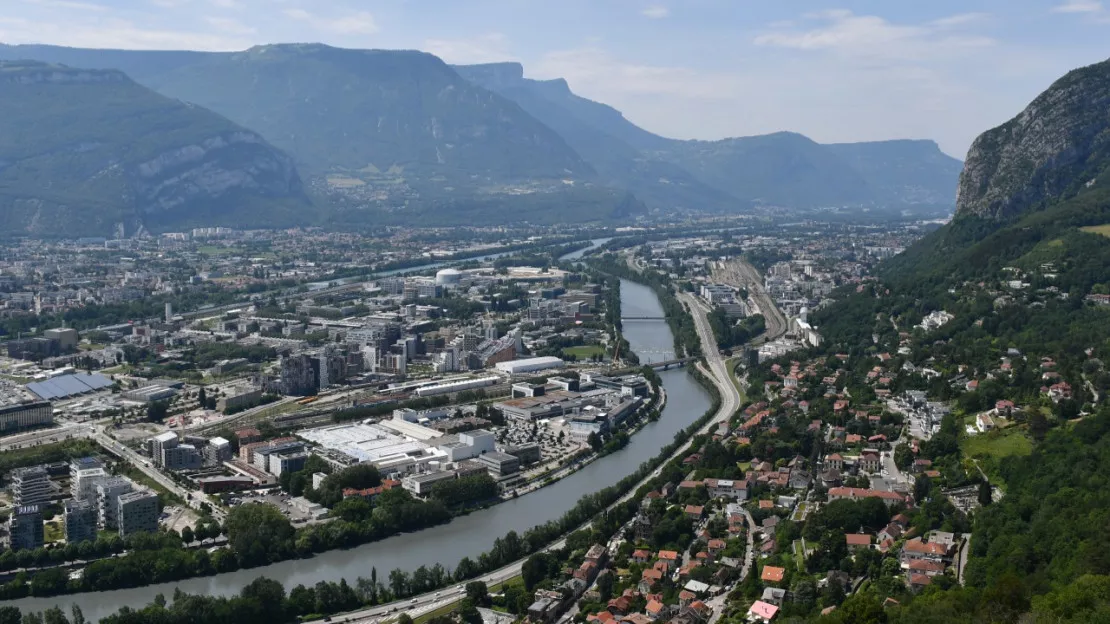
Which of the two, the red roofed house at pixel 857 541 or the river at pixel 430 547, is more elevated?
the red roofed house at pixel 857 541

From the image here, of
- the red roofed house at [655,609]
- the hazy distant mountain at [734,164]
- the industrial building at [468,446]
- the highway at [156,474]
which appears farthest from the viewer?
the hazy distant mountain at [734,164]

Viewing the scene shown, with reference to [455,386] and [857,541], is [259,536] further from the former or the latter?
[455,386]

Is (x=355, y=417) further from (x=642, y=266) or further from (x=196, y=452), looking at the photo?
(x=642, y=266)

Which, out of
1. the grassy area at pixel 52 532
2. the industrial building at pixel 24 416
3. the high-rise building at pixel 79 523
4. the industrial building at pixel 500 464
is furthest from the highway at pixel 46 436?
the industrial building at pixel 500 464

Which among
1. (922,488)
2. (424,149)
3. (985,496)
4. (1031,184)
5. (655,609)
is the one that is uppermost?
(424,149)

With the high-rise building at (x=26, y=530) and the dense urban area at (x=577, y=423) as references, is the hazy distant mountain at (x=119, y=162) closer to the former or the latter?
the dense urban area at (x=577, y=423)

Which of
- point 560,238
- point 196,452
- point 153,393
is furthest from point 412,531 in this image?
point 560,238

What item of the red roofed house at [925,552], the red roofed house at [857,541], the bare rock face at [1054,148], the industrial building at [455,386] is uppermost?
the bare rock face at [1054,148]

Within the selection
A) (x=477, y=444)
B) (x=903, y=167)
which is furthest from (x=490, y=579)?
(x=903, y=167)
